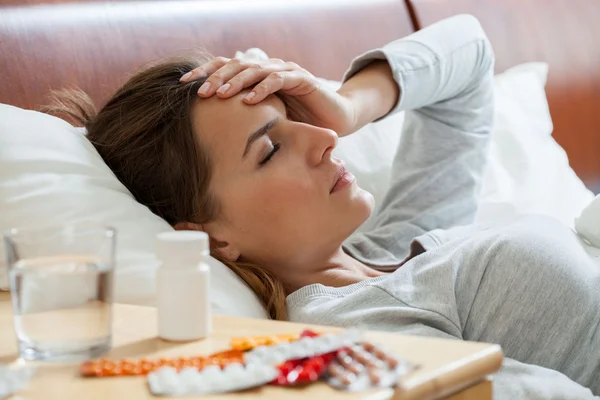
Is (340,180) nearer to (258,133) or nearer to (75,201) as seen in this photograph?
(258,133)

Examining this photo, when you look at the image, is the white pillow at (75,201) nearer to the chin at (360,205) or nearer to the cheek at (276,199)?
the cheek at (276,199)

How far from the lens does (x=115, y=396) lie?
25.9 inches

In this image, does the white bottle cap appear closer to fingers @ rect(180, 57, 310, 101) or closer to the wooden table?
the wooden table

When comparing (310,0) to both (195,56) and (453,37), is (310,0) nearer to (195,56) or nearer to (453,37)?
(453,37)

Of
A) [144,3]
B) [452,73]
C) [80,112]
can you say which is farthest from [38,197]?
[452,73]

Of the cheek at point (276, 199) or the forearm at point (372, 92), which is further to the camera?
the forearm at point (372, 92)

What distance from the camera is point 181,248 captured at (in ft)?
2.52

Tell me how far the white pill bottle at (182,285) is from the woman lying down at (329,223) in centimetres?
36

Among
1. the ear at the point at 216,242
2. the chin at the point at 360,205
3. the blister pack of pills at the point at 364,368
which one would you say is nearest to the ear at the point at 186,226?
the ear at the point at 216,242

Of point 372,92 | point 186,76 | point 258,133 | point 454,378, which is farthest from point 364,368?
point 372,92

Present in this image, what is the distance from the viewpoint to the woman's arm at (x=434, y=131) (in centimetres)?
161

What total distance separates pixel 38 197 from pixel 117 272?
141 millimetres

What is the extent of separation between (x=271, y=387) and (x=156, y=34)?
1.11 meters

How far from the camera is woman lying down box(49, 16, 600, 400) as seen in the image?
1143mm
